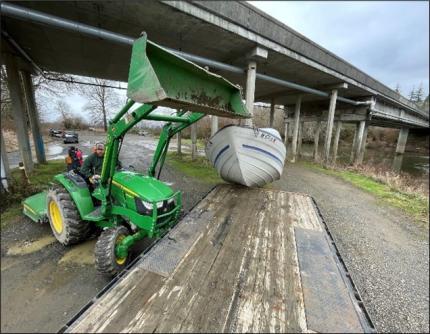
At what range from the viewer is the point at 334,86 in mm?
9594

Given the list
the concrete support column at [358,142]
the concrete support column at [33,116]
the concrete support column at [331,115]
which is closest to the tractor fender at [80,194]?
the concrete support column at [33,116]

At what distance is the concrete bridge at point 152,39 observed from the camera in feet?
13.4

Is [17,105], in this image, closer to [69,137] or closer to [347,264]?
[347,264]

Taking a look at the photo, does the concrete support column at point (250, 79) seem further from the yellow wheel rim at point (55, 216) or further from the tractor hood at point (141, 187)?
the yellow wheel rim at point (55, 216)

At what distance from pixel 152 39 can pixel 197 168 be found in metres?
4.63

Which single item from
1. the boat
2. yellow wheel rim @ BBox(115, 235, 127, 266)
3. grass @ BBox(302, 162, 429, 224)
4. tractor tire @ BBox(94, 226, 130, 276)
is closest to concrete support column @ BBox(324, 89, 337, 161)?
grass @ BBox(302, 162, 429, 224)

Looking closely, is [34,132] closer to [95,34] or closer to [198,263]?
[95,34]

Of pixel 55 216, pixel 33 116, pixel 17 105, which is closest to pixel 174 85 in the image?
pixel 55 216

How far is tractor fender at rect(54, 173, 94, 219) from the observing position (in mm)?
2537

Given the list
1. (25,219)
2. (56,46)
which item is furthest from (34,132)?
(25,219)

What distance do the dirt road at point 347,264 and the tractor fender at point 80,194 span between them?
0.57 metres

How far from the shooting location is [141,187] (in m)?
2.44

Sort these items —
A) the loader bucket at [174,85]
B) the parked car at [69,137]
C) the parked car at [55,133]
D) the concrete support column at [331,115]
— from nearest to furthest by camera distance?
1. the loader bucket at [174,85]
2. the concrete support column at [331,115]
3. the parked car at [69,137]
4. the parked car at [55,133]

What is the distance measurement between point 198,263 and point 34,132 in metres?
9.02
